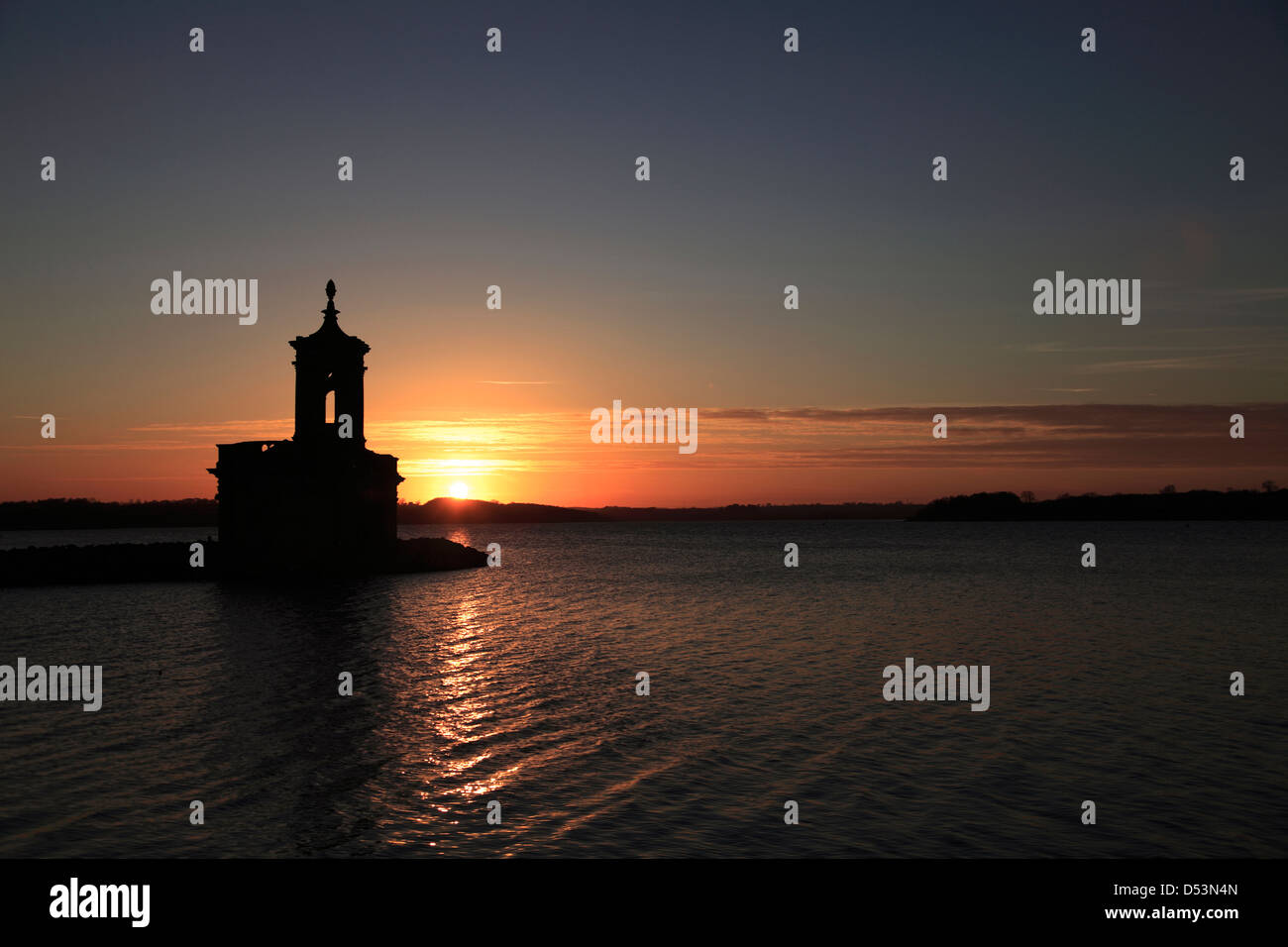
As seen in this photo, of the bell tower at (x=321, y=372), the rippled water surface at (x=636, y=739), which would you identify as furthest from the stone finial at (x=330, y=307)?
the rippled water surface at (x=636, y=739)

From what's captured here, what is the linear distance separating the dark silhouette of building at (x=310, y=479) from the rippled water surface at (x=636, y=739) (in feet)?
43.3

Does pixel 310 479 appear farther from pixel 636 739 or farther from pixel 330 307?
pixel 636 739

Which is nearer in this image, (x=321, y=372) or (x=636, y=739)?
(x=636, y=739)

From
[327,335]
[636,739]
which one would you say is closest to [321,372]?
[327,335]

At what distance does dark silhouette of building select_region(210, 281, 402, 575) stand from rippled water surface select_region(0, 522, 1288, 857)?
43.3ft

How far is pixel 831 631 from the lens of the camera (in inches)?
1556

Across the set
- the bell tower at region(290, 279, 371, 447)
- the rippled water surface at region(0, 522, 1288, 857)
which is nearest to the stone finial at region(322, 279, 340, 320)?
the bell tower at region(290, 279, 371, 447)

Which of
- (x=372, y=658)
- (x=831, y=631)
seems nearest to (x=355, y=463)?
(x=372, y=658)

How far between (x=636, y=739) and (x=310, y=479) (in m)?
43.8

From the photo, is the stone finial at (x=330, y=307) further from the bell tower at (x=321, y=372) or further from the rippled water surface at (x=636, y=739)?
the rippled water surface at (x=636, y=739)

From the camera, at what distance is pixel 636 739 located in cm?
1908

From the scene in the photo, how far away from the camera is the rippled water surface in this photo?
43.2 ft

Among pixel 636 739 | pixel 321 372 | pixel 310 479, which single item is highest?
pixel 321 372

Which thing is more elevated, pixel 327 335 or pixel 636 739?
pixel 327 335
